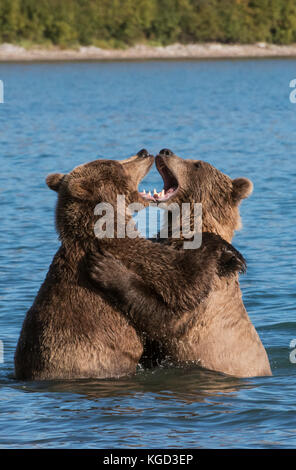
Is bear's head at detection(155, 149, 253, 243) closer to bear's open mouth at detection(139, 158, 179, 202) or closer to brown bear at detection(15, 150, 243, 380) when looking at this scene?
bear's open mouth at detection(139, 158, 179, 202)

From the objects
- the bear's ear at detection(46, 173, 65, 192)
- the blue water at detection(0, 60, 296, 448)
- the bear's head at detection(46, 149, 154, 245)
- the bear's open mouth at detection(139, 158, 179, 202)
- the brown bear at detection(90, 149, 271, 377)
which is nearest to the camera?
the blue water at detection(0, 60, 296, 448)

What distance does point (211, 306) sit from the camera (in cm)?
723

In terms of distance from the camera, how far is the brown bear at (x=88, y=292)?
6918 millimetres

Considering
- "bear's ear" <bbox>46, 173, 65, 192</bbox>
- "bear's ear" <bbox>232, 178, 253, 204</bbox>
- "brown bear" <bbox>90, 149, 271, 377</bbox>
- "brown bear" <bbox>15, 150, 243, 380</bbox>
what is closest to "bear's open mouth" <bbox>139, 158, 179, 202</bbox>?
"brown bear" <bbox>90, 149, 271, 377</bbox>

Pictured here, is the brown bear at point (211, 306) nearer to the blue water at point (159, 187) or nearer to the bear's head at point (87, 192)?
the blue water at point (159, 187)

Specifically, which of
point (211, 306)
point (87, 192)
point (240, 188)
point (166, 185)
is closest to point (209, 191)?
point (240, 188)

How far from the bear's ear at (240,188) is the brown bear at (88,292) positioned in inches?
30.7

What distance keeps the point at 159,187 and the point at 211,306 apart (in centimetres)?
1094

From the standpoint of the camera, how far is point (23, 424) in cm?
657

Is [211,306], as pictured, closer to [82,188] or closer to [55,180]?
[82,188]

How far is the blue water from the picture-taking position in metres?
6.48

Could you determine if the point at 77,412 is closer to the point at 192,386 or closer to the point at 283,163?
the point at 192,386

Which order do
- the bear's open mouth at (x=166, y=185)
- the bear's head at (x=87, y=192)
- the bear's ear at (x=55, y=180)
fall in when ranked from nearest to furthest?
the bear's head at (x=87, y=192) < the bear's ear at (x=55, y=180) < the bear's open mouth at (x=166, y=185)

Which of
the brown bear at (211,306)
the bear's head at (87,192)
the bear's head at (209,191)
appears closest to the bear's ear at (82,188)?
the bear's head at (87,192)
